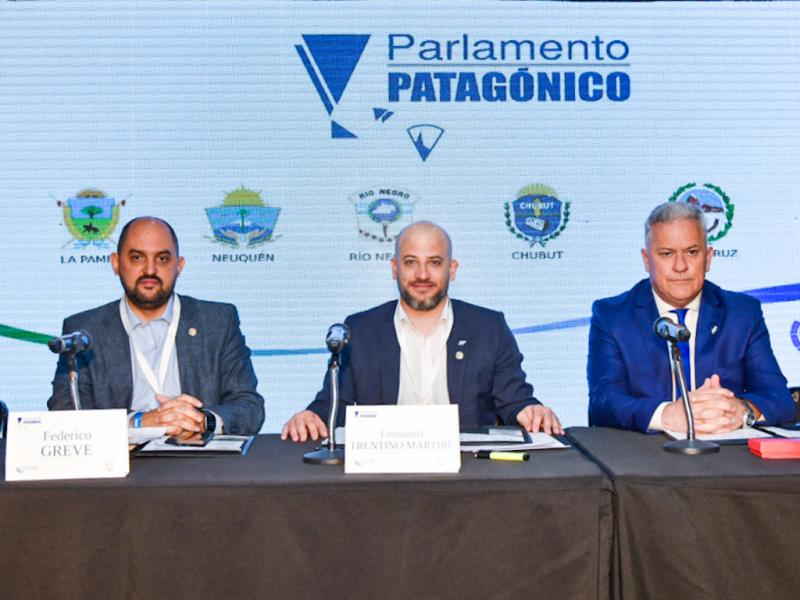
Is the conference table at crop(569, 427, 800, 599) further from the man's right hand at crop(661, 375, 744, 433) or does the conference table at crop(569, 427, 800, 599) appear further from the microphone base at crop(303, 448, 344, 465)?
the microphone base at crop(303, 448, 344, 465)

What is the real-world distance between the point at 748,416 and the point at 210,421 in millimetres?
1793

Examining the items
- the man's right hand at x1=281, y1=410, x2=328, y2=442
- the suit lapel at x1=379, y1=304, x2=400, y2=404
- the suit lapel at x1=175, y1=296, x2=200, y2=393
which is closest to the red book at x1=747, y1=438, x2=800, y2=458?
the man's right hand at x1=281, y1=410, x2=328, y2=442

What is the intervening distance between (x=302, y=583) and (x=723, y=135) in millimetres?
3396

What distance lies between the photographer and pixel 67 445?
2104mm

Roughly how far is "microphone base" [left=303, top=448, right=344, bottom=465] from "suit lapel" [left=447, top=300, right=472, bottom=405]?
1.10 m

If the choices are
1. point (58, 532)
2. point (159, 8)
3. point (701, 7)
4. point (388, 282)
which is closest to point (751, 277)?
point (701, 7)

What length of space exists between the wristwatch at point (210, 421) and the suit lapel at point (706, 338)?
1779 millimetres

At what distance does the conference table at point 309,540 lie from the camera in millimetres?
1990

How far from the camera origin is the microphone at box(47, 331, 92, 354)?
2.28m

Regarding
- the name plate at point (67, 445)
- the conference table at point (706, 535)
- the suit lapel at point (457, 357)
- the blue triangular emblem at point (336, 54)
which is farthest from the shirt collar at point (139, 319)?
the conference table at point (706, 535)

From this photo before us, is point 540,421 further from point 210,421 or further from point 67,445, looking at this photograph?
point 67,445

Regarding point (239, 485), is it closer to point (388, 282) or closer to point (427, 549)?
point (427, 549)

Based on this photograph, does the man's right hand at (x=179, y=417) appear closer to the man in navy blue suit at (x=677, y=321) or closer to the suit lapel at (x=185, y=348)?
the suit lapel at (x=185, y=348)

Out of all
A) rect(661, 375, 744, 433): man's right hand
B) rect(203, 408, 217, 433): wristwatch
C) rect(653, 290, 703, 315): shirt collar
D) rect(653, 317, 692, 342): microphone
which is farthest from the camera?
rect(653, 290, 703, 315): shirt collar
